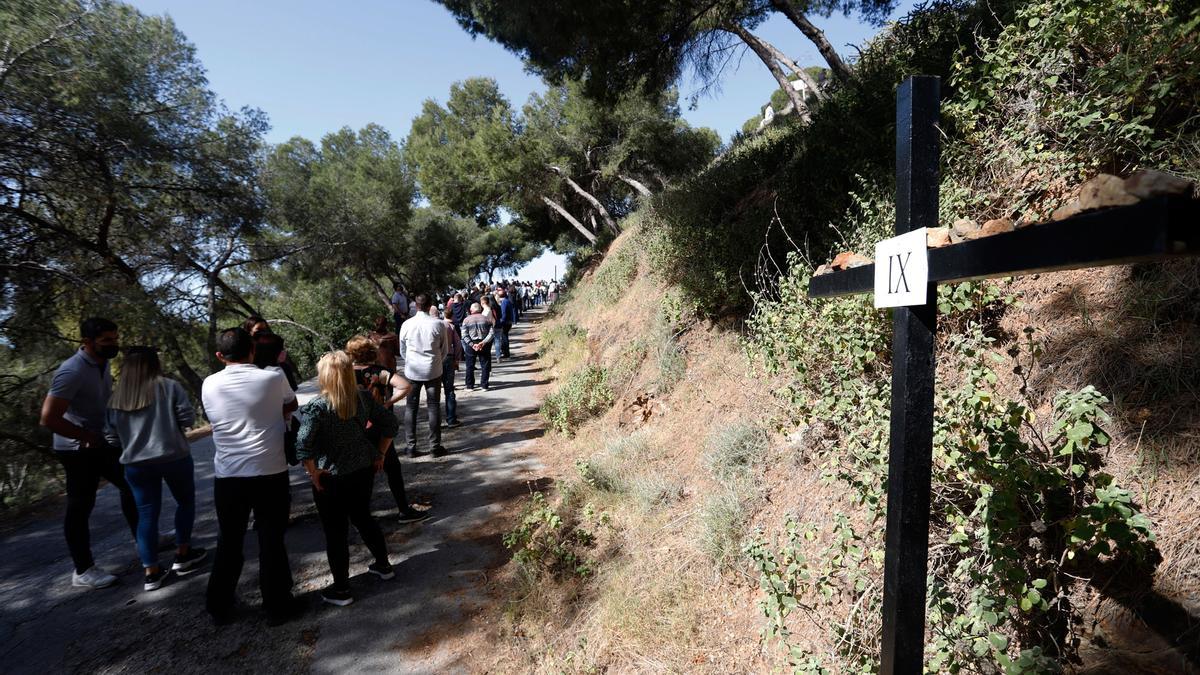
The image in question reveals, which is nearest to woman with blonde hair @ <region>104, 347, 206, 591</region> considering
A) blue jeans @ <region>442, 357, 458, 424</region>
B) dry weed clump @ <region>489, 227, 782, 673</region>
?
dry weed clump @ <region>489, 227, 782, 673</region>

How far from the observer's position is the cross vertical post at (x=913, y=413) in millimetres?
1487

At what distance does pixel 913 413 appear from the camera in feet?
4.93

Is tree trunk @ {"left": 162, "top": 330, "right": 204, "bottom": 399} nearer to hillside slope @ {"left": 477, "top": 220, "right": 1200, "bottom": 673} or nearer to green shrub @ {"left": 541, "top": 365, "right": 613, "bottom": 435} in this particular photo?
green shrub @ {"left": 541, "top": 365, "right": 613, "bottom": 435}

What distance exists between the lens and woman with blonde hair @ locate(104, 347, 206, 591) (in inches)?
155

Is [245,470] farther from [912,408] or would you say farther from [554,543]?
[912,408]

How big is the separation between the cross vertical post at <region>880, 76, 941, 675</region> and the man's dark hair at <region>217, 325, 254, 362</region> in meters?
3.92

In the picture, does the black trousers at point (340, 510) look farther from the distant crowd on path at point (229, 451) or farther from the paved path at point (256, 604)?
the paved path at point (256, 604)

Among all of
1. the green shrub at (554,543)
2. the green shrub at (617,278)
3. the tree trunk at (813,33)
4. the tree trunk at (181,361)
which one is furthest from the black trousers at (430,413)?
the tree trunk at (813,33)

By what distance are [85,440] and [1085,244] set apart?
582 cm

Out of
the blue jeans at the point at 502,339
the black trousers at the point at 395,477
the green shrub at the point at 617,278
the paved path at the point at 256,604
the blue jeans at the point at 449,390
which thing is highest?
the green shrub at the point at 617,278

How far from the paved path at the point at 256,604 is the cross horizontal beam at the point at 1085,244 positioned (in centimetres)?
349

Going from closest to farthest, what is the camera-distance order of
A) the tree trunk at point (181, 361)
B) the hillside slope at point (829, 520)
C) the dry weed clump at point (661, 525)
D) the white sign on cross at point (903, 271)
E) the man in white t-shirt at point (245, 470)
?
the white sign on cross at point (903, 271) < the hillside slope at point (829, 520) < the dry weed clump at point (661, 525) < the man in white t-shirt at point (245, 470) < the tree trunk at point (181, 361)

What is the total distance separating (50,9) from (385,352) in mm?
6737

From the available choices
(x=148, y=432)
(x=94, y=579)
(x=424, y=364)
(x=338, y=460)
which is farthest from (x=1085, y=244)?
(x=424, y=364)
